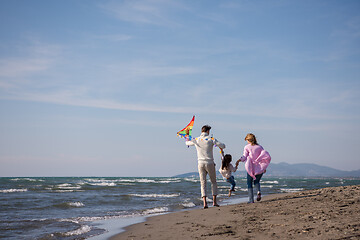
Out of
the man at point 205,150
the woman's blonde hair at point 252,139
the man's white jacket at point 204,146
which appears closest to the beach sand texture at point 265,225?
the man at point 205,150

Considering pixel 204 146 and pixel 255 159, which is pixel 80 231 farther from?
pixel 255 159

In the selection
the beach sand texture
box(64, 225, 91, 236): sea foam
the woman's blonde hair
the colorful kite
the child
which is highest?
the colorful kite

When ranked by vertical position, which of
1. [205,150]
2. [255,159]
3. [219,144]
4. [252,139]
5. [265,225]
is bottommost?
[265,225]

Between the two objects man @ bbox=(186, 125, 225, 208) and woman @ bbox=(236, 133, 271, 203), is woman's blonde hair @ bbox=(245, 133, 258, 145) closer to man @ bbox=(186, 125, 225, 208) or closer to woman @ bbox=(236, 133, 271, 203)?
woman @ bbox=(236, 133, 271, 203)

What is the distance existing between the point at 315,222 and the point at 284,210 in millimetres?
1528

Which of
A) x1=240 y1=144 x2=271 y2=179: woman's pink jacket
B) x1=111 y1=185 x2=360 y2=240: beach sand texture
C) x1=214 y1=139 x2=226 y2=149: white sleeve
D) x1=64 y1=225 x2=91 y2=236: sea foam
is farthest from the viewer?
x1=240 y1=144 x2=271 y2=179: woman's pink jacket

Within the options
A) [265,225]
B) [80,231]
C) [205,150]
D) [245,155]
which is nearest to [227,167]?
[245,155]

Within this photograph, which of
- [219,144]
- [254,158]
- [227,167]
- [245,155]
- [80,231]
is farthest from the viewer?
[227,167]

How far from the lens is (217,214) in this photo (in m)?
7.20

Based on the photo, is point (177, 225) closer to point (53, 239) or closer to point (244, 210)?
point (244, 210)

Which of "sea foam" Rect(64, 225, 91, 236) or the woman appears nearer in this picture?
"sea foam" Rect(64, 225, 91, 236)

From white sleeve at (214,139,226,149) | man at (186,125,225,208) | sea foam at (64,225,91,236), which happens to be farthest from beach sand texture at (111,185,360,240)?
white sleeve at (214,139,226,149)

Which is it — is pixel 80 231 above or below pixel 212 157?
below

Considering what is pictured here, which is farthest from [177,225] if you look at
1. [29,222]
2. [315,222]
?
[29,222]
